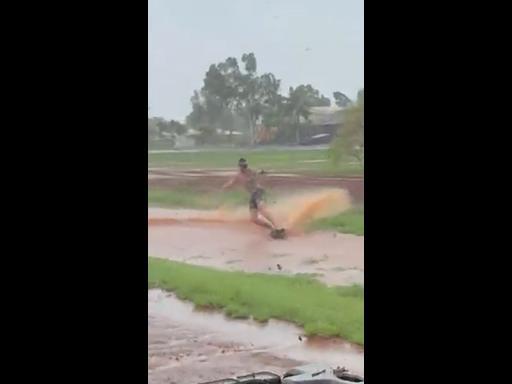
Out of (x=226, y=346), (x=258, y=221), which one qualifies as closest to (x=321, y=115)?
(x=258, y=221)

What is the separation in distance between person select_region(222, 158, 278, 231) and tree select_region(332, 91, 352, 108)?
21 centimetres

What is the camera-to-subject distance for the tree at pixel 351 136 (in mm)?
1150

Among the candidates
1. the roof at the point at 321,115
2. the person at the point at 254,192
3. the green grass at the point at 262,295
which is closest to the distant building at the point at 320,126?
the roof at the point at 321,115

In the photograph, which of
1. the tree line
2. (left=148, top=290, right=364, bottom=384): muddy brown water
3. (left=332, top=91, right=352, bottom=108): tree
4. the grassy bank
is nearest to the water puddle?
(left=148, top=290, right=364, bottom=384): muddy brown water

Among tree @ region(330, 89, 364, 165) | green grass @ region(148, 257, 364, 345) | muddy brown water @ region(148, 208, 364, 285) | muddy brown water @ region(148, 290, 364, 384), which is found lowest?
muddy brown water @ region(148, 290, 364, 384)

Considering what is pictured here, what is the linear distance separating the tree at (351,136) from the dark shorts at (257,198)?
0.50 ft

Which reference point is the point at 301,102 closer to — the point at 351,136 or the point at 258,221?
the point at 351,136

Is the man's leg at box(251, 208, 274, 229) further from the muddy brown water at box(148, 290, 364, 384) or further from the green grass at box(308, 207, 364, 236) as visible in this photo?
the muddy brown water at box(148, 290, 364, 384)

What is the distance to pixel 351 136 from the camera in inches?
46.3

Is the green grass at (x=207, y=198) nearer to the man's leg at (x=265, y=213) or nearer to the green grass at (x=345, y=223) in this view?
the man's leg at (x=265, y=213)

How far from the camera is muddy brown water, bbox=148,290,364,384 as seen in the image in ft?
3.75
